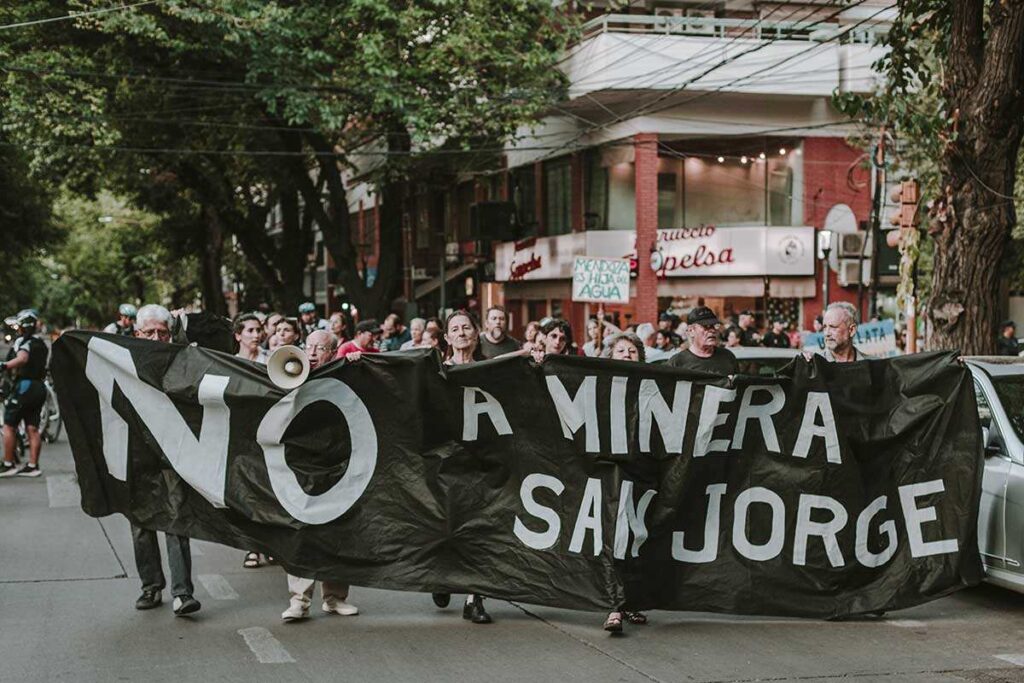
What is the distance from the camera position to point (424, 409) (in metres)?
7.60

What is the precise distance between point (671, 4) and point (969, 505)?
24.2 meters

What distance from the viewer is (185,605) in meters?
7.63

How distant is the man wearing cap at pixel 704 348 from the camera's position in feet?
30.3

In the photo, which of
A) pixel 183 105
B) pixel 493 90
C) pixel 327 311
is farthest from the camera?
pixel 327 311

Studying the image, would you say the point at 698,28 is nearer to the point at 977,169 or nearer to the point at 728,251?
the point at 728,251

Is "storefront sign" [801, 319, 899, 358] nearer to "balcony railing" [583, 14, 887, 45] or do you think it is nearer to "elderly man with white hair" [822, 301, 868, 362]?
"elderly man with white hair" [822, 301, 868, 362]

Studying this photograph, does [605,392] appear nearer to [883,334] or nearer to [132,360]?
[132,360]

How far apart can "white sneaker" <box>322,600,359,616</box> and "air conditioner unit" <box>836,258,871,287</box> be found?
23018mm

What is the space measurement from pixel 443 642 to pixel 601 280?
10775 millimetres

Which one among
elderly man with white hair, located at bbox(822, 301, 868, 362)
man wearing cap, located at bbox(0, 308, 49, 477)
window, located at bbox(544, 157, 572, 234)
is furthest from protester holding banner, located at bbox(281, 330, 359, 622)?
window, located at bbox(544, 157, 572, 234)

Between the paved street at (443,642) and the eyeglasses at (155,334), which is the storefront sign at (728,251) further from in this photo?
the eyeglasses at (155,334)

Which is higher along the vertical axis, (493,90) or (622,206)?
(493,90)

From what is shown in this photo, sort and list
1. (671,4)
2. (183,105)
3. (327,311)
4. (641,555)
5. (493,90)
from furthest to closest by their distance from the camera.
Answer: (327,311) < (671,4) < (183,105) < (493,90) < (641,555)

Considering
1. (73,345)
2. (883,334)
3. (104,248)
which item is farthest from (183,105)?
(104,248)
